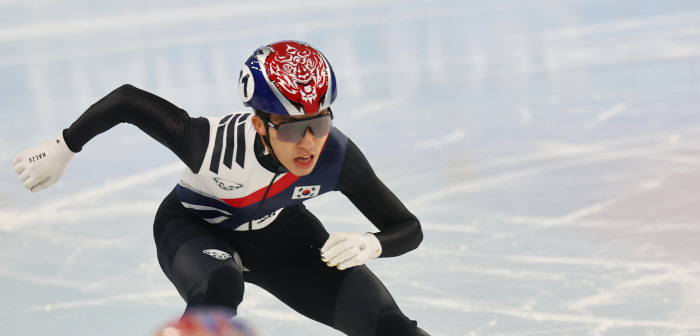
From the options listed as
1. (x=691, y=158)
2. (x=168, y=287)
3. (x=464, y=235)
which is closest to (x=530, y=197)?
(x=464, y=235)

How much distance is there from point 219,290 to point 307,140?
1.81 ft

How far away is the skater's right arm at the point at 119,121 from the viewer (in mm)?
2680

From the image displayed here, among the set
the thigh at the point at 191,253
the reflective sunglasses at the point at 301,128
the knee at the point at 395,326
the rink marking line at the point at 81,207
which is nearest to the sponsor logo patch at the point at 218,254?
the thigh at the point at 191,253

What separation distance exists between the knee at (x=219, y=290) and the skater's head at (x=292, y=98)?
1.34 ft

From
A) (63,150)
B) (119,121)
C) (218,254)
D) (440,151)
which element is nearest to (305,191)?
(218,254)

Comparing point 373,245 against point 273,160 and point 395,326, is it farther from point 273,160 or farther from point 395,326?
point 273,160

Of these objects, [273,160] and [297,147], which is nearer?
[297,147]

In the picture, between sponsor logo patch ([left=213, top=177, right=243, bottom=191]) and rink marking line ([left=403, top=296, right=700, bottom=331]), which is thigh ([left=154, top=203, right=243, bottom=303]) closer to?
sponsor logo patch ([left=213, top=177, right=243, bottom=191])

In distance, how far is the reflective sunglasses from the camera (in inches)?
96.7

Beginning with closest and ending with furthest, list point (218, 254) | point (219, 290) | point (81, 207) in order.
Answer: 1. point (219, 290)
2. point (218, 254)
3. point (81, 207)

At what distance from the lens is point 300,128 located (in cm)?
246

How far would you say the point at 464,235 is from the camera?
4.15 meters

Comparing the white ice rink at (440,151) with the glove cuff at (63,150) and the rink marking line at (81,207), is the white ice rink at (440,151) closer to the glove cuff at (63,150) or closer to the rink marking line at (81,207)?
the rink marking line at (81,207)

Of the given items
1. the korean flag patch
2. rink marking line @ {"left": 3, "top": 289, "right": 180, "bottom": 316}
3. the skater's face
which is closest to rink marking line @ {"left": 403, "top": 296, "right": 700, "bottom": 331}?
the korean flag patch
